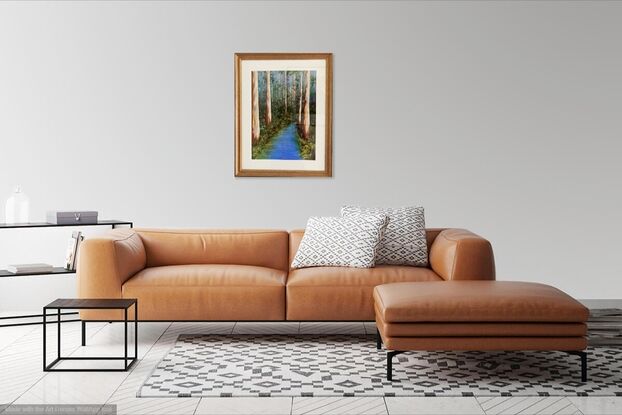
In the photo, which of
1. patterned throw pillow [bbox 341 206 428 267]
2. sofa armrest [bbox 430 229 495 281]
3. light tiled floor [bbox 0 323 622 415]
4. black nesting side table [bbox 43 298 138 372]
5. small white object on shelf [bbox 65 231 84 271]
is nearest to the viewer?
light tiled floor [bbox 0 323 622 415]

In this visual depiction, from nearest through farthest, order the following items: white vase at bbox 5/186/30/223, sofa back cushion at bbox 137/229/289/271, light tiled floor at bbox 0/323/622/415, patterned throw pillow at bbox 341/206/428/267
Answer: light tiled floor at bbox 0/323/622/415
patterned throw pillow at bbox 341/206/428/267
sofa back cushion at bbox 137/229/289/271
white vase at bbox 5/186/30/223

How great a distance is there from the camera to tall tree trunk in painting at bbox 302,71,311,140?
634cm

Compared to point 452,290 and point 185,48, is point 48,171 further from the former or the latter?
point 452,290

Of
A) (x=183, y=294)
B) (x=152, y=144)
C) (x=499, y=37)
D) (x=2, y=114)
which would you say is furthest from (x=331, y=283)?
(x=2, y=114)

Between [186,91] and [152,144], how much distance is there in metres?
0.49

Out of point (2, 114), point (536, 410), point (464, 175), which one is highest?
point (2, 114)

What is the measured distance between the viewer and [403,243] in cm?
527

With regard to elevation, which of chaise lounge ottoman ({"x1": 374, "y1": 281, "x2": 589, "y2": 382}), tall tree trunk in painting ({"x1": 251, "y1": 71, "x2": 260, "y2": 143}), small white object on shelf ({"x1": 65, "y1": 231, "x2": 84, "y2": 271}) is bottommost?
chaise lounge ottoman ({"x1": 374, "y1": 281, "x2": 589, "y2": 382})

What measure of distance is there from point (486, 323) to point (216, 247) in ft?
7.01

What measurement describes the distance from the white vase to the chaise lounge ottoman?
311 centimetres

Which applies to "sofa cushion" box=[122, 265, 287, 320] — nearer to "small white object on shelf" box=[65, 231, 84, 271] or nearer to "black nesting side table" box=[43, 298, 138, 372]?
"black nesting side table" box=[43, 298, 138, 372]

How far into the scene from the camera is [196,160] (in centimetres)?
637

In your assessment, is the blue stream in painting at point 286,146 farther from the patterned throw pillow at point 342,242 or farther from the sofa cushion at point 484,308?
the sofa cushion at point 484,308

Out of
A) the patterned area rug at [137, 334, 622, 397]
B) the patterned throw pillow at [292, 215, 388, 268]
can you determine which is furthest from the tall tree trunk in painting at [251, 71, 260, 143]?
the patterned area rug at [137, 334, 622, 397]
